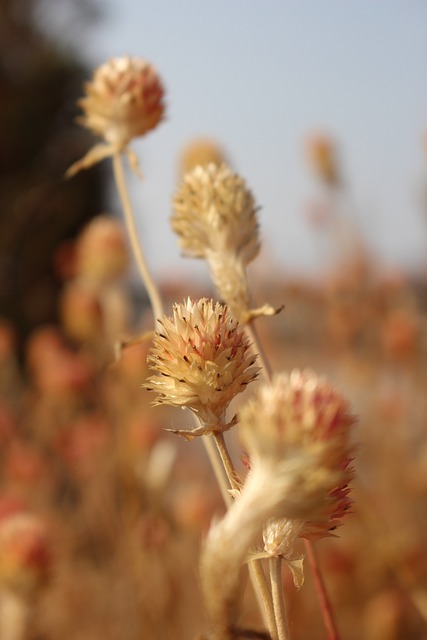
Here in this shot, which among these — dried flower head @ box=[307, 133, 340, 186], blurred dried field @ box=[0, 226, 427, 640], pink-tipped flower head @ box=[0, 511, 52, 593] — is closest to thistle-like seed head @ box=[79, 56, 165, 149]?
blurred dried field @ box=[0, 226, 427, 640]

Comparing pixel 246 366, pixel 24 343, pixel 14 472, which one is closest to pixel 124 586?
pixel 14 472

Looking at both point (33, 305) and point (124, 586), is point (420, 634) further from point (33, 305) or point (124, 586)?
point (33, 305)

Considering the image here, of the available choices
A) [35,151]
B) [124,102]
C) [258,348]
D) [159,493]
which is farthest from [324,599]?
[35,151]

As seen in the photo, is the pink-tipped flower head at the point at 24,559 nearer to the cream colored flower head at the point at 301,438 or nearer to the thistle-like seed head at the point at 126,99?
the thistle-like seed head at the point at 126,99

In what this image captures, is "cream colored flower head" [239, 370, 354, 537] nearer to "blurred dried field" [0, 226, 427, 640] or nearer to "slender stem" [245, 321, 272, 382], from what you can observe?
"slender stem" [245, 321, 272, 382]

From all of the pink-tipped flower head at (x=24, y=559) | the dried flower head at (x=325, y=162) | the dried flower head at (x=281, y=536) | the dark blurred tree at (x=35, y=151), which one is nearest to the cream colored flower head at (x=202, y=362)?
the dried flower head at (x=281, y=536)

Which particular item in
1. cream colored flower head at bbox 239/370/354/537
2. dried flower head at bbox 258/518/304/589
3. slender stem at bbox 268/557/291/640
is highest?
cream colored flower head at bbox 239/370/354/537
